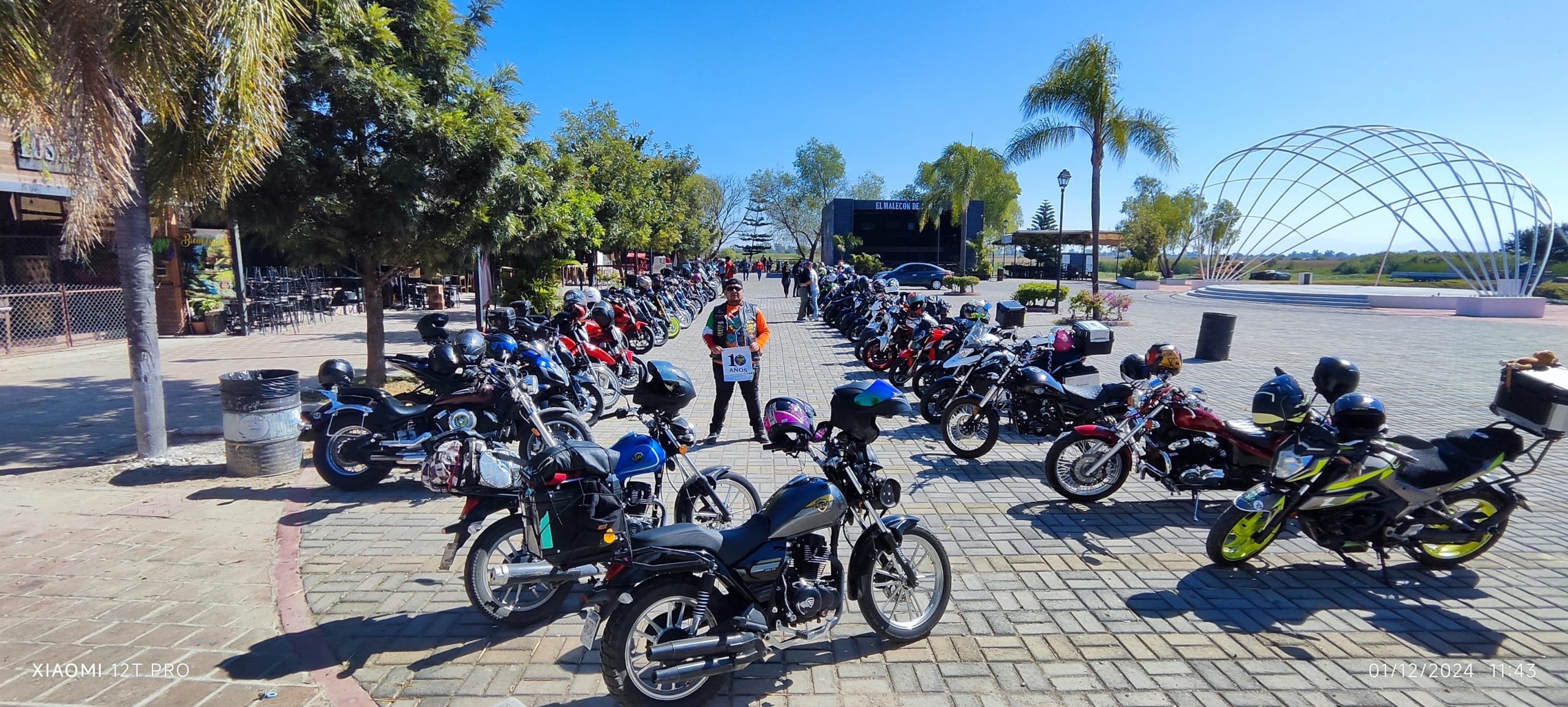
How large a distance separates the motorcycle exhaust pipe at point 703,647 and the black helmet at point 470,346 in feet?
14.4

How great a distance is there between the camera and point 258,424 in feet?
19.8

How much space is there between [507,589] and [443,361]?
3265mm

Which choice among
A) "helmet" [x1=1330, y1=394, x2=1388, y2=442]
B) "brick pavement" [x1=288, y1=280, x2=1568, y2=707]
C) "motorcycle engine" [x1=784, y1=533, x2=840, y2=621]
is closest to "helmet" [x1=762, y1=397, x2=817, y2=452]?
"motorcycle engine" [x1=784, y1=533, x2=840, y2=621]

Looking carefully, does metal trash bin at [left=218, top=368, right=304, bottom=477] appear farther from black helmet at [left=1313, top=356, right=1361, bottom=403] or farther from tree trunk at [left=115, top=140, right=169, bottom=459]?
black helmet at [left=1313, top=356, right=1361, bottom=403]

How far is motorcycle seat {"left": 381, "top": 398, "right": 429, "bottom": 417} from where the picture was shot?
5.93 meters

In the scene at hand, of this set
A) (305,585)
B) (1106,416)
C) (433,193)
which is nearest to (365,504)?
(305,585)

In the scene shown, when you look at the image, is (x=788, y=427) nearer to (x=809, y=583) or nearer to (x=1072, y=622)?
(x=809, y=583)

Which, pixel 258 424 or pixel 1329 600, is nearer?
pixel 1329 600

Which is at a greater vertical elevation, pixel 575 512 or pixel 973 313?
pixel 973 313

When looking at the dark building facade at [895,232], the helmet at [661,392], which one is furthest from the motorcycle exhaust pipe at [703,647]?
the dark building facade at [895,232]

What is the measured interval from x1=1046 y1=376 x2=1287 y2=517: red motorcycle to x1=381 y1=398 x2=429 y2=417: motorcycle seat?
4.93 m

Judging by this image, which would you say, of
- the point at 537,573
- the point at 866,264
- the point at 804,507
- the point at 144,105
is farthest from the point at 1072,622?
the point at 866,264

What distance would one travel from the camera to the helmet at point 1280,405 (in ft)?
17.1

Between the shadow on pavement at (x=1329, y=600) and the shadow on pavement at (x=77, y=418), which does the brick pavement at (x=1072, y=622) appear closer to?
the shadow on pavement at (x=1329, y=600)
